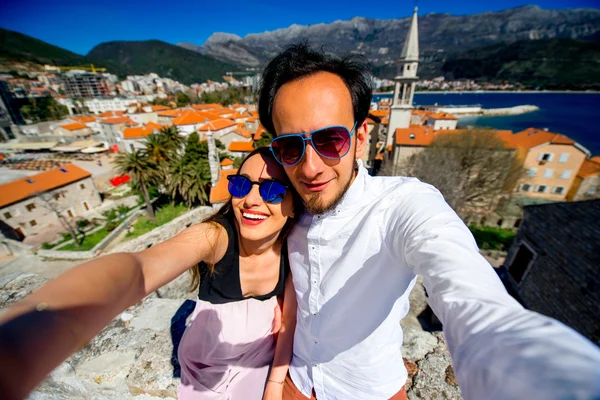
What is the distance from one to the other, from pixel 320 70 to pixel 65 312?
188 cm

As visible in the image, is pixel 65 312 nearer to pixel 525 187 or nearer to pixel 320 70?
pixel 320 70

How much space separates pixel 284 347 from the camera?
2049 millimetres

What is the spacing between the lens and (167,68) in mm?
160375

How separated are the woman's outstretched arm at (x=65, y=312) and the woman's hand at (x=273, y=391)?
1305 millimetres

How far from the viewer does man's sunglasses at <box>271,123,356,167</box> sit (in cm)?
159

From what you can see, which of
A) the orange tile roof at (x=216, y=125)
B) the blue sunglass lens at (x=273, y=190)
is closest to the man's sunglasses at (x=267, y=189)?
the blue sunglass lens at (x=273, y=190)

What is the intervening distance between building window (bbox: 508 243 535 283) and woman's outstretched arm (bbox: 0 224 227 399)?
14.0 meters

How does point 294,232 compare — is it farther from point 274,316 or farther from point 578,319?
point 578,319

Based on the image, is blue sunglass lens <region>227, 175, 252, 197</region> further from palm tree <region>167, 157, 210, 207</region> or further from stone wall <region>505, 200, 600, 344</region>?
palm tree <region>167, 157, 210, 207</region>

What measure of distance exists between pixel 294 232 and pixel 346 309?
2.26 feet

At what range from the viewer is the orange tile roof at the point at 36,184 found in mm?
18062

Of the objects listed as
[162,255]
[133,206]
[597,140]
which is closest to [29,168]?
[133,206]

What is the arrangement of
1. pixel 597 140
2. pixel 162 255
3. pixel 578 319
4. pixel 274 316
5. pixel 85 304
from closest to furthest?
pixel 85 304 → pixel 162 255 → pixel 274 316 → pixel 578 319 → pixel 597 140

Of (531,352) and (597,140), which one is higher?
(531,352)
